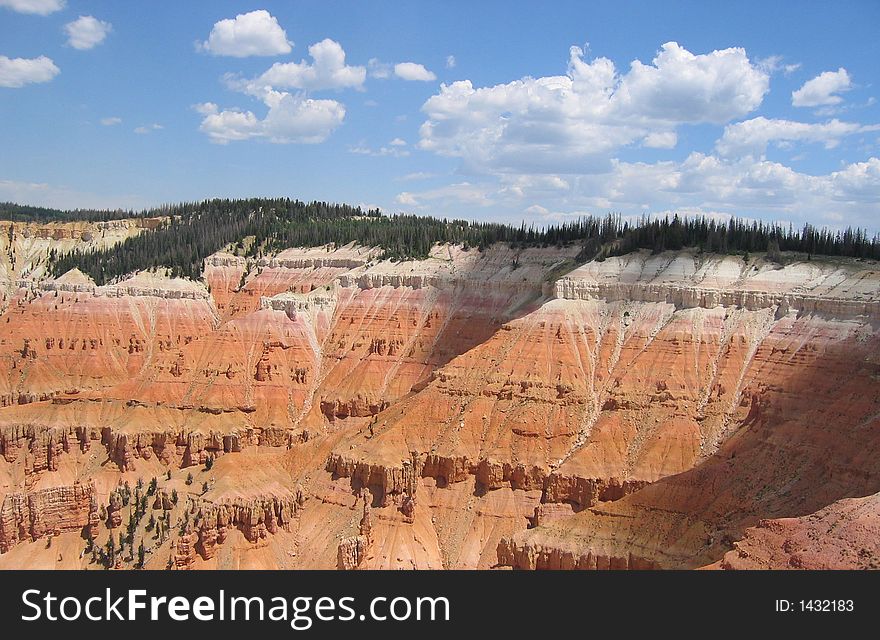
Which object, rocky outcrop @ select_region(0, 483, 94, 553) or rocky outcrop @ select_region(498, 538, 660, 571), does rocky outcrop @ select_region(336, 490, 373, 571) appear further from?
rocky outcrop @ select_region(0, 483, 94, 553)

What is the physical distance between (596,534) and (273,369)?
4891 centimetres

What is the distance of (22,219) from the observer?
184000 millimetres

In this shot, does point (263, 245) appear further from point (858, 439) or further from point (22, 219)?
point (858, 439)

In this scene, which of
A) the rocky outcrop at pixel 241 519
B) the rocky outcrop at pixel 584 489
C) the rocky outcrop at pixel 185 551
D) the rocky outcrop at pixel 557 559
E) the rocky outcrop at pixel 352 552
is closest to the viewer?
the rocky outcrop at pixel 557 559

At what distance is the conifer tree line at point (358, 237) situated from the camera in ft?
271

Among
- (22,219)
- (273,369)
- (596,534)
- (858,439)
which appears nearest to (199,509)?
(273,369)

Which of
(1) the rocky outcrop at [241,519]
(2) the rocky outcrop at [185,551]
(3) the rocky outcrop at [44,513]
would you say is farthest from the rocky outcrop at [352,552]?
(3) the rocky outcrop at [44,513]

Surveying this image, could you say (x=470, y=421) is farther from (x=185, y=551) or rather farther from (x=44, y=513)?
(x=44, y=513)

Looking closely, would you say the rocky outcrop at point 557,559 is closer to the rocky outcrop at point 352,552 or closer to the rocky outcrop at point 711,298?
the rocky outcrop at point 352,552

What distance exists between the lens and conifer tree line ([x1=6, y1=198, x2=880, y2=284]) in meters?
82.6

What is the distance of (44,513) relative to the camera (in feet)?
240

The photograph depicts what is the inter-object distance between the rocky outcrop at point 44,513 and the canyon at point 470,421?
0.23 m

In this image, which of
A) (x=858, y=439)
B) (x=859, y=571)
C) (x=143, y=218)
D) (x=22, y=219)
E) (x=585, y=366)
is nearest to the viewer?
(x=859, y=571)

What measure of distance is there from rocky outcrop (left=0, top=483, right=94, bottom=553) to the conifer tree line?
167 feet
